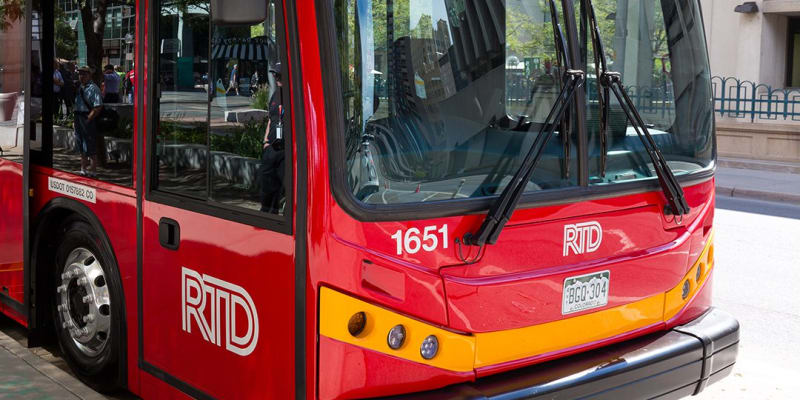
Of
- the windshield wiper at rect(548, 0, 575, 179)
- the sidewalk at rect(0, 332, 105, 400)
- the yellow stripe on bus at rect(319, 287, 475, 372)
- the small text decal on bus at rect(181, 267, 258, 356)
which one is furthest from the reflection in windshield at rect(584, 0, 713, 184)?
the sidewalk at rect(0, 332, 105, 400)

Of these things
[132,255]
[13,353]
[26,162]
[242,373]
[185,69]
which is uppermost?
[185,69]

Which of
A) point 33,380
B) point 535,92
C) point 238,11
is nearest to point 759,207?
point 535,92

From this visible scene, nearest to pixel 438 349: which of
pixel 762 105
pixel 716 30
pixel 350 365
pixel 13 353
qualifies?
pixel 350 365

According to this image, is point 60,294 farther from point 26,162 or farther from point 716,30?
point 716,30

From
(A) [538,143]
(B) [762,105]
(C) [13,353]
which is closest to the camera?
(A) [538,143]

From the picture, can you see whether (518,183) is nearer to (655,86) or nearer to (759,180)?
(655,86)

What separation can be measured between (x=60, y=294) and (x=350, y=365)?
2.37m

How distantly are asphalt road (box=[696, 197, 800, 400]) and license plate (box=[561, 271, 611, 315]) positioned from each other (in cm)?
155

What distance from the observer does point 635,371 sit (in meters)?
3.78

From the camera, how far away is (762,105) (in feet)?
59.8

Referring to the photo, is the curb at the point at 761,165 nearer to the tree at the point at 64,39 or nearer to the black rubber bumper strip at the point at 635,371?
the black rubber bumper strip at the point at 635,371

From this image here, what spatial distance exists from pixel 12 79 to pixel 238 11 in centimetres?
248

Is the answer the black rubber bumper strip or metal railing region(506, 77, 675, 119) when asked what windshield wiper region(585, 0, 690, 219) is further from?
Result: the black rubber bumper strip

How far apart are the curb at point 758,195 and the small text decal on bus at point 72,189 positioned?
11.4m
